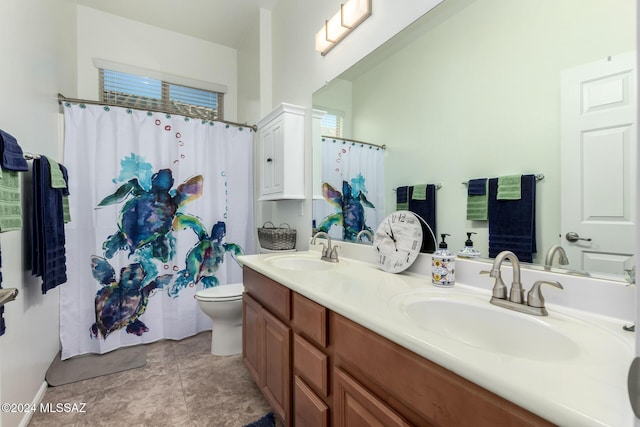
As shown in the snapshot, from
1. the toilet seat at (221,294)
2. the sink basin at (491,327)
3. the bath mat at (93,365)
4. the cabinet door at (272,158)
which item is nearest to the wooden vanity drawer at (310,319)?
the sink basin at (491,327)

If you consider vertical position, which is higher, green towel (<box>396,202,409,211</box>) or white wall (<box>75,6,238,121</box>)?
white wall (<box>75,6,238,121</box>)

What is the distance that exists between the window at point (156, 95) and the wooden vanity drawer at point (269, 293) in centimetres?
183

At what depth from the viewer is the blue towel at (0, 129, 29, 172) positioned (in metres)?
1.22

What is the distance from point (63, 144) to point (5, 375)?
1.63 meters

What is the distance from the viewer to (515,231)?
1022mm

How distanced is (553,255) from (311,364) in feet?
2.95

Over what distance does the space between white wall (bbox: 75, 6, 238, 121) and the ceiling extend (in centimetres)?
9

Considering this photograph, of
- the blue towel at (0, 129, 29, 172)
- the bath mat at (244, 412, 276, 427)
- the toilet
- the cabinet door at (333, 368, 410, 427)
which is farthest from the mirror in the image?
the blue towel at (0, 129, 29, 172)

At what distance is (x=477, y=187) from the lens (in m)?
1.13

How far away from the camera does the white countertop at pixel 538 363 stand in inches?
17.5

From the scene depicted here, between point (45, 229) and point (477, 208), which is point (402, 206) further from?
point (45, 229)

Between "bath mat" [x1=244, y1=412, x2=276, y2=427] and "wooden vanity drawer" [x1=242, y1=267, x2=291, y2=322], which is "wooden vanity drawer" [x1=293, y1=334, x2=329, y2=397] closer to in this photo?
"wooden vanity drawer" [x1=242, y1=267, x2=291, y2=322]

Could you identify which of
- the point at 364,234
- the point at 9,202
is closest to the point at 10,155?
the point at 9,202

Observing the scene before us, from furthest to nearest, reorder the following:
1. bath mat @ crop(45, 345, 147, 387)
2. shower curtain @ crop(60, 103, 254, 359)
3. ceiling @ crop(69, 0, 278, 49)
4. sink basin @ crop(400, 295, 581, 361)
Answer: ceiling @ crop(69, 0, 278, 49), shower curtain @ crop(60, 103, 254, 359), bath mat @ crop(45, 345, 147, 387), sink basin @ crop(400, 295, 581, 361)
